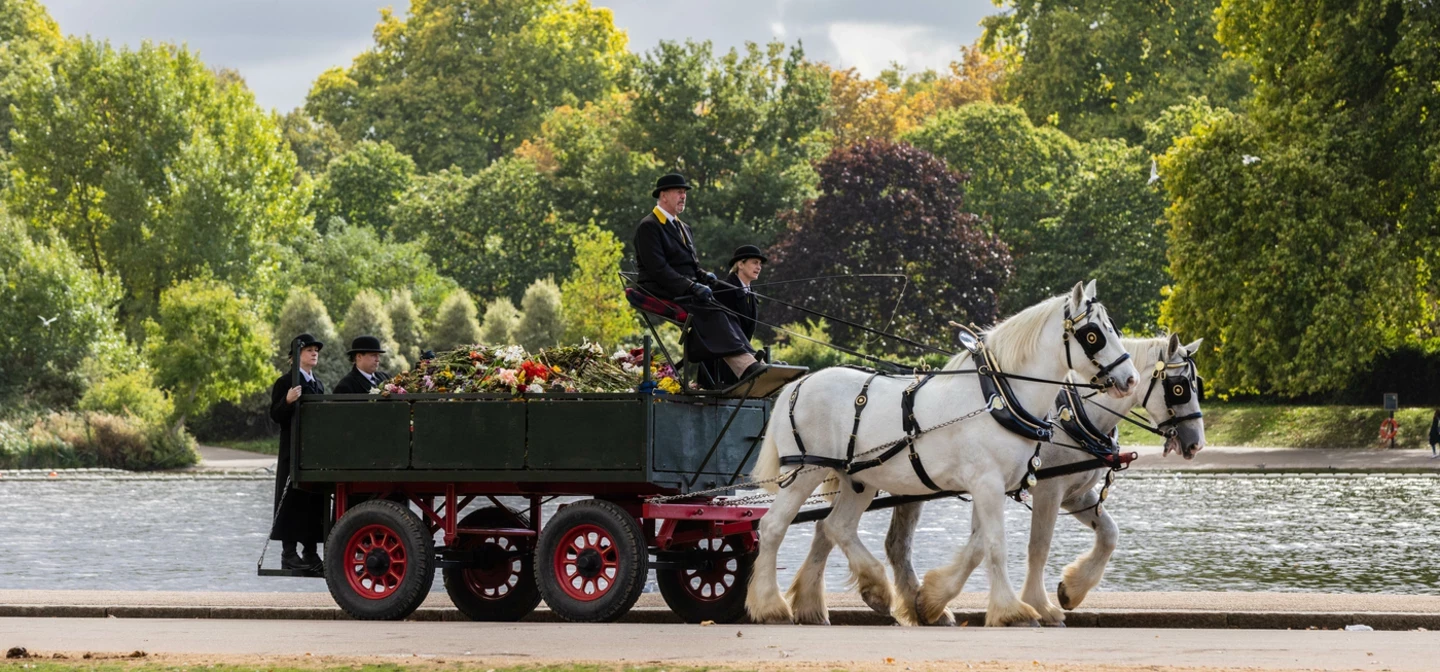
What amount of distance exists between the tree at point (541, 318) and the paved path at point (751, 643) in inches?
1597

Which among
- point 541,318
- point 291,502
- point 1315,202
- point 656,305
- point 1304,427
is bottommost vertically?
point 291,502

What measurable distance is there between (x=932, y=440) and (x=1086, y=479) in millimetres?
1332

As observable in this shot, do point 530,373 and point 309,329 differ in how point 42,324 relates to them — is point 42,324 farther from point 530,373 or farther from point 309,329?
point 530,373

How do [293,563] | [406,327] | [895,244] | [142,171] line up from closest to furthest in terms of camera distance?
[293,563]
[142,171]
[406,327]
[895,244]

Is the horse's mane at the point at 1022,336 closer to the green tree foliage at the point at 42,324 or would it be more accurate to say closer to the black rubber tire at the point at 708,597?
the black rubber tire at the point at 708,597

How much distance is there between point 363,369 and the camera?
13.0m

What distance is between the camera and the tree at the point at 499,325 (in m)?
52.1

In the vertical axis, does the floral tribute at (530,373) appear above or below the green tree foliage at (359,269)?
below

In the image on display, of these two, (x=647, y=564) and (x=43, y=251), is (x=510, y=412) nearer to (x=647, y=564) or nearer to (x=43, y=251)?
(x=647, y=564)

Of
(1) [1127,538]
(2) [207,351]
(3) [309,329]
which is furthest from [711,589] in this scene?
(3) [309,329]

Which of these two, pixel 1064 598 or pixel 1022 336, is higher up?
pixel 1022 336

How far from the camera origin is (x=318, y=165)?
85.4m


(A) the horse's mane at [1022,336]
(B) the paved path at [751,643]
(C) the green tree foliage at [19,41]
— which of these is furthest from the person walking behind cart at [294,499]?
(C) the green tree foliage at [19,41]

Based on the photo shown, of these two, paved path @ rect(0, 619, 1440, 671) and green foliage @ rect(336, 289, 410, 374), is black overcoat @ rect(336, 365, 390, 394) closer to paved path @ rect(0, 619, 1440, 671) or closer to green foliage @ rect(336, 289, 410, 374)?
paved path @ rect(0, 619, 1440, 671)
